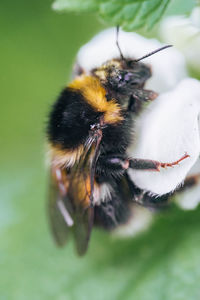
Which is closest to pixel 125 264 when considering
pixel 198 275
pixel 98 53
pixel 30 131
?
pixel 198 275

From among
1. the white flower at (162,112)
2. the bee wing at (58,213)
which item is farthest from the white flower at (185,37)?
the bee wing at (58,213)

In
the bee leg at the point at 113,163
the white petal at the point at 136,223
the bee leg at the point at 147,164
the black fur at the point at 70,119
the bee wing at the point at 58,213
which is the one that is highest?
the black fur at the point at 70,119

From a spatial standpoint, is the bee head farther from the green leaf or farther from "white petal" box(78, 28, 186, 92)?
the green leaf

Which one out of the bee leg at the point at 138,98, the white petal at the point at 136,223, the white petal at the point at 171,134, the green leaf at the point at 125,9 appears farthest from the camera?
the white petal at the point at 136,223

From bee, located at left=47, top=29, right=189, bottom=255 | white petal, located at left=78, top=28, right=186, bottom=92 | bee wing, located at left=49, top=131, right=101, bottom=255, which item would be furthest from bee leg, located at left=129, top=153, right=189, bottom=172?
white petal, located at left=78, top=28, right=186, bottom=92

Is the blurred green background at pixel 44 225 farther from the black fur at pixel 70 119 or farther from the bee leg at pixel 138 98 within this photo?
the bee leg at pixel 138 98

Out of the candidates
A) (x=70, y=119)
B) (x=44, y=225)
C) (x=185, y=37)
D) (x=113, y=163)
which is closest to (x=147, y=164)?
(x=113, y=163)

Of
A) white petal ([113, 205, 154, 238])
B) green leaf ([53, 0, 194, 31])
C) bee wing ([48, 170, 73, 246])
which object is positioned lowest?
white petal ([113, 205, 154, 238])

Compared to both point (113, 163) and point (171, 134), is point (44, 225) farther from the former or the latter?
point (171, 134)
